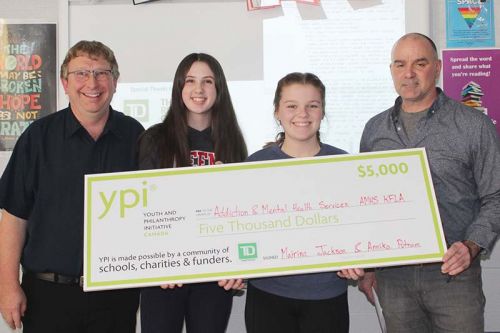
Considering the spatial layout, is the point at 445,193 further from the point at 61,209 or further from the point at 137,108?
the point at 137,108

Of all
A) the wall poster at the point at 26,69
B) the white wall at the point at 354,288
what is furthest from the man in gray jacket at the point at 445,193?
the wall poster at the point at 26,69

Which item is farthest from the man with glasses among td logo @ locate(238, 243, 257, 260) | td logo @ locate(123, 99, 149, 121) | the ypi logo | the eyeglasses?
td logo @ locate(123, 99, 149, 121)

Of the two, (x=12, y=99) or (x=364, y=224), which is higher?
(x=12, y=99)

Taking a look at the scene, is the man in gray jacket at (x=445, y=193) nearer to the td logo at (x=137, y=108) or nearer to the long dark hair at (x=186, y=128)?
the long dark hair at (x=186, y=128)

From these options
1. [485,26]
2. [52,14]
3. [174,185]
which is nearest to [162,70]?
[52,14]

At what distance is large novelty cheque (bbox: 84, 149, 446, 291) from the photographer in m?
1.89

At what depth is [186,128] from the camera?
2.14 meters

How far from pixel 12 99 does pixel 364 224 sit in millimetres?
2123

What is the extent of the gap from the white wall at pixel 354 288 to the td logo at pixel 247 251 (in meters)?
1.20

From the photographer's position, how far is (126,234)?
194cm

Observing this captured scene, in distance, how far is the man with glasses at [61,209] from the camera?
2.00m

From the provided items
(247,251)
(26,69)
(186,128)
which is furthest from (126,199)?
(26,69)

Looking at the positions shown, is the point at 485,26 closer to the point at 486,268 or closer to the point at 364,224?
the point at 486,268

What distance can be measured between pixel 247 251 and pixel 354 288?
1.31 metres
